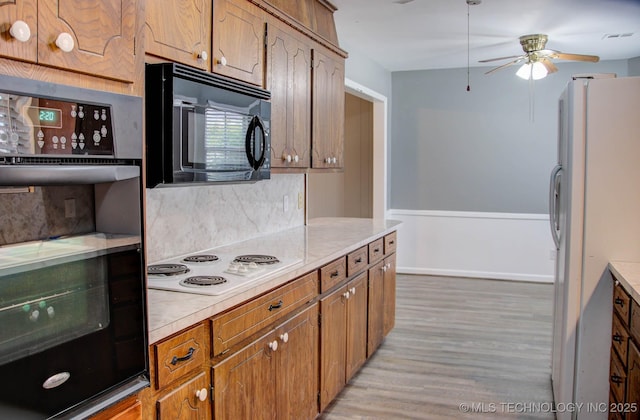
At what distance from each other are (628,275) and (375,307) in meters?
1.69

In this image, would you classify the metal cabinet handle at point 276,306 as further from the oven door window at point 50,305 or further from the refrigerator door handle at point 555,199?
the refrigerator door handle at point 555,199

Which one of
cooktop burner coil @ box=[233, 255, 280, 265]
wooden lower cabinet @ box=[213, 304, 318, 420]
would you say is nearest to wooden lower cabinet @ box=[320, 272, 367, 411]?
wooden lower cabinet @ box=[213, 304, 318, 420]

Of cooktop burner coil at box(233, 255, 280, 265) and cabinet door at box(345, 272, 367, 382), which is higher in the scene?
cooktop burner coil at box(233, 255, 280, 265)

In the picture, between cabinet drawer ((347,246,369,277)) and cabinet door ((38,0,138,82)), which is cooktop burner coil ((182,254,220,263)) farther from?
cabinet door ((38,0,138,82))

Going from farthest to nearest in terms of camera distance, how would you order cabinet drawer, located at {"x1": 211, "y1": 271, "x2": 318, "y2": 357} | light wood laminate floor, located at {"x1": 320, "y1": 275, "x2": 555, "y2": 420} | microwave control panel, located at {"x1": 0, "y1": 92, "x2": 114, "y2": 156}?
light wood laminate floor, located at {"x1": 320, "y1": 275, "x2": 555, "y2": 420} < cabinet drawer, located at {"x1": 211, "y1": 271, "x2": 318, "y2": 357} < microwave control panel, located at {"x1": 0, "y1": 92, "x2": 114, "y2": 156}

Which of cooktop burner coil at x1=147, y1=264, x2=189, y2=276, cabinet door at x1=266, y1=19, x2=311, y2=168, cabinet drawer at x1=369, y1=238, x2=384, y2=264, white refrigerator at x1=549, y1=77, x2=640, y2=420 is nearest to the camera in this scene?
cooktop burner coil at x1=147, y1=264, x2=189, y2=276

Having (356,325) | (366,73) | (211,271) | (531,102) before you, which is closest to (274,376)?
(211,271)

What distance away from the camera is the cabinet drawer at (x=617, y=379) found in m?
2.21

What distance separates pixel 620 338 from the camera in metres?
2.34

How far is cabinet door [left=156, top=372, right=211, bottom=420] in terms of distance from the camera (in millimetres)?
1522

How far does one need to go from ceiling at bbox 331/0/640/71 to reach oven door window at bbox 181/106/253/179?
1.81 m

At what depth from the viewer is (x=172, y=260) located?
246 cm

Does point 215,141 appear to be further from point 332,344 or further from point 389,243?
point 389,243

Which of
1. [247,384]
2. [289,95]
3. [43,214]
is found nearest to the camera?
[43,214]
